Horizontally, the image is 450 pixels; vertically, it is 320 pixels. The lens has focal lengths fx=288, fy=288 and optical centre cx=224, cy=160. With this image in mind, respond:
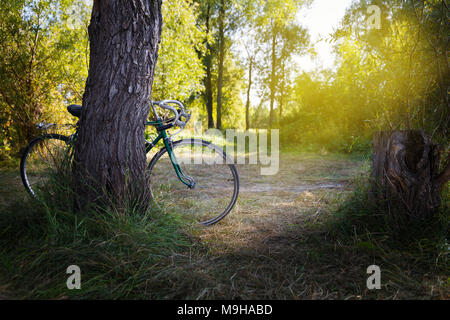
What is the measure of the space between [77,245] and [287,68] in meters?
22.7

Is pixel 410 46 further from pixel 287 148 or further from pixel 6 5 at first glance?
pixel 287 148

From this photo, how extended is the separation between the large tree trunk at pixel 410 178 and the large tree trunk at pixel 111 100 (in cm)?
197

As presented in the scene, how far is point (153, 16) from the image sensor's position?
7.69ft

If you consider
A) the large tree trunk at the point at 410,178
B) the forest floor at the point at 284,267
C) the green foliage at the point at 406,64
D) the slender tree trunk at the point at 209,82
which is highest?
the slender tree trunk at the point at 209,82

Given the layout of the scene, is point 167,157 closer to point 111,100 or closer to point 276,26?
point 111,100

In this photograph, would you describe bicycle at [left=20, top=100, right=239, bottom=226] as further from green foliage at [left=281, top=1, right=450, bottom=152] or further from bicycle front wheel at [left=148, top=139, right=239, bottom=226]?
green foliage at [left=281, top=1, right=450, bottom=152]

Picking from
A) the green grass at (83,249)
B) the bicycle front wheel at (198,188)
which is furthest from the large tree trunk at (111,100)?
the bicycle front wheel at (198,188)

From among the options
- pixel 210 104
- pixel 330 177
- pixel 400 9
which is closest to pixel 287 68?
pixel 210 104

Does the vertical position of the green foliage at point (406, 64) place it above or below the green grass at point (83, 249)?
above

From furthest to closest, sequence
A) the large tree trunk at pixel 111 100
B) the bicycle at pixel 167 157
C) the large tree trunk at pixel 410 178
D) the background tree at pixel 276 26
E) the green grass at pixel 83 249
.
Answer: the background tree at pixel 276 26 < the bicycle at pixel 167 157 < the large tree trunk at pixel 111 100 < the large tree trunk at pixel 410 178 < the green grass at pixel 83 249

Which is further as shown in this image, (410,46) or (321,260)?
(410,46)

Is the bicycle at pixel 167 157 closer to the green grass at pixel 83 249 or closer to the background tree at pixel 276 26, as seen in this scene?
the green grass at pixel 83 249

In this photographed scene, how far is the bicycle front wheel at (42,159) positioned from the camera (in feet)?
7.57
